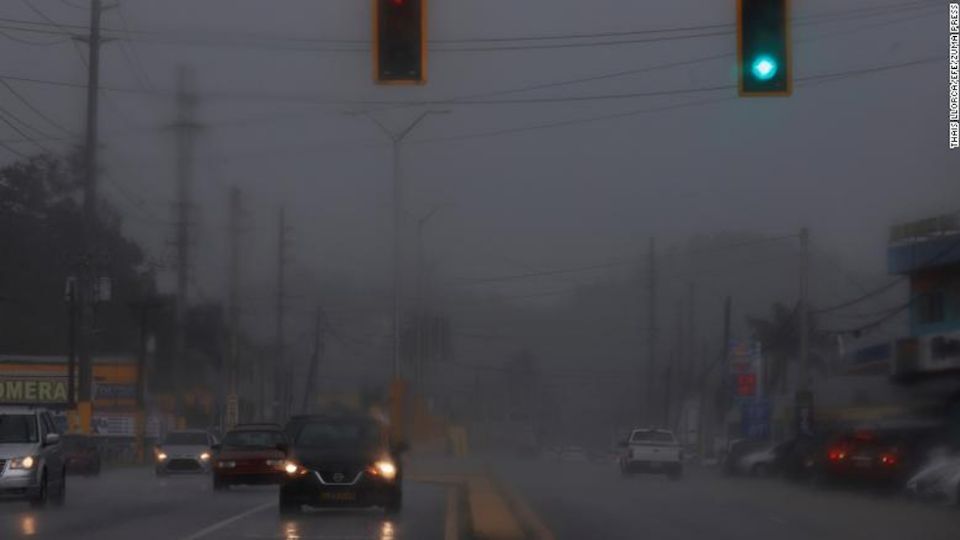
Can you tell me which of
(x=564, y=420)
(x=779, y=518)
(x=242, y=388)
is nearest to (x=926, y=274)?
(x=779, y=518)

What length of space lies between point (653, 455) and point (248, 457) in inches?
841

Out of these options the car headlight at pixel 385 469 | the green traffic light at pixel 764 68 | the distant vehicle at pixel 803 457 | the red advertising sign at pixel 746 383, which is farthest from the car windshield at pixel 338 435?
the red advertising sign at pixel 746 383

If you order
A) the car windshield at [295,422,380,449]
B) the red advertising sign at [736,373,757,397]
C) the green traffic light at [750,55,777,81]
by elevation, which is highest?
the green traffic light at [750,55,777,81]

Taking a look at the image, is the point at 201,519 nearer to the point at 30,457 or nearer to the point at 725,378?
the point at 30,457

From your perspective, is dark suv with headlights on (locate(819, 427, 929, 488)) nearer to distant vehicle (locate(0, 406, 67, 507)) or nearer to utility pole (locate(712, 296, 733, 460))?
distant vehicle (locate(0, 406, 67, 507))

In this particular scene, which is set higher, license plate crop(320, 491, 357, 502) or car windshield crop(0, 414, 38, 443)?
car windshield crop(0, 414, 38, 443)

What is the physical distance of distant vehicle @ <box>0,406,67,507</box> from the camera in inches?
1098

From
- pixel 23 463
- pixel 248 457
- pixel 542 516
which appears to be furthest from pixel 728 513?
pixel 23 463

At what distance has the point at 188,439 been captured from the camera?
2013 inches

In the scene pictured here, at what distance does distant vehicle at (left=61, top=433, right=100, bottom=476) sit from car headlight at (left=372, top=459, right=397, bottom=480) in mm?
24450

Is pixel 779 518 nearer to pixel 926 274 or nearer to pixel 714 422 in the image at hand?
pixel 926 274

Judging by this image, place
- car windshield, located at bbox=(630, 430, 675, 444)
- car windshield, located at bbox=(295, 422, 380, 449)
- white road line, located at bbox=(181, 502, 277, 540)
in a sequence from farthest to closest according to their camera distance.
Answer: car windshield, located at bbox=(630, 430, 675, 444)
car windshield, located at bbox=(295, 422, 380, 449)
white road line, located at bbox=(181, 502, 277, 540)

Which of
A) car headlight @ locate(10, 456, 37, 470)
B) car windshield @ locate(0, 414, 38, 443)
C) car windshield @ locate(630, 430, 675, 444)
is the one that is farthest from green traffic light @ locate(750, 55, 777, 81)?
car windshield @ locate(630, 430, 675, 444)

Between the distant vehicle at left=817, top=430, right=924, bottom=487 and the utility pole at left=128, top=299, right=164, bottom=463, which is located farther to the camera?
the utility pole at left=128, top=299, right=164, bottom=463
